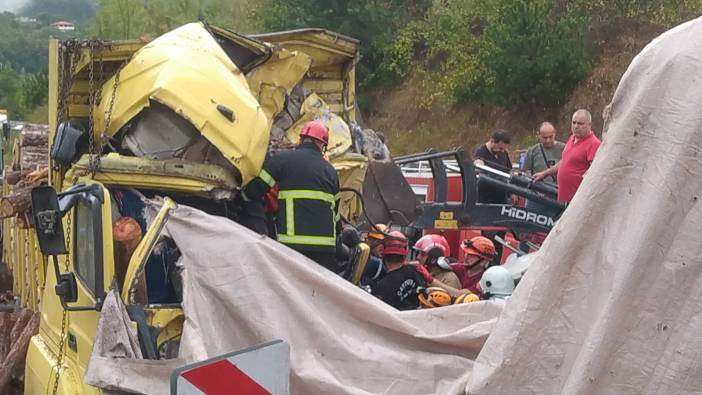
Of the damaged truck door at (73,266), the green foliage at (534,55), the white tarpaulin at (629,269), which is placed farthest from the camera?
the green foliage at (534,55)

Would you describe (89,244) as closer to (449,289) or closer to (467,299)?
(467,299)

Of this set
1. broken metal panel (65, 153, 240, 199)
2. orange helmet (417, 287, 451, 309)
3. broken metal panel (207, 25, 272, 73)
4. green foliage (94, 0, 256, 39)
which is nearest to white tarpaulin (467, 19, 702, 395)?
orange helmet (417, 287, 451, 309)

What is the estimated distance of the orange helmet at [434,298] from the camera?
510 centimetres

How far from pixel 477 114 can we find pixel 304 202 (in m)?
25.1

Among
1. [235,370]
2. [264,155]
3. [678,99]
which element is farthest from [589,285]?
[264,155]

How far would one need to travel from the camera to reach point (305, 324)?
421cm

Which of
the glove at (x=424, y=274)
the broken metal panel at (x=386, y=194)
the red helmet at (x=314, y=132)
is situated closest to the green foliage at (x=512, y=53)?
the broken metal panel at (x=386, y=194)

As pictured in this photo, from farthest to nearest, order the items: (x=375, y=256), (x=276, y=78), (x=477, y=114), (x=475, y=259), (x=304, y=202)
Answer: (x=477, y=114)
(x=475, y=259)
(x=375, y=256)
(x=276, y=78)
(x=304, y=202)

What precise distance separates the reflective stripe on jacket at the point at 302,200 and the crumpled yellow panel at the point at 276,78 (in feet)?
2.23

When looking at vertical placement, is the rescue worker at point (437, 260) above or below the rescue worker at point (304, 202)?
below

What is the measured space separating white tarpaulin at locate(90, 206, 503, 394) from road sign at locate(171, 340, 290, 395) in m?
0.42

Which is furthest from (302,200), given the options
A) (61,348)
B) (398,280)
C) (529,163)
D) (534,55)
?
(534,55)

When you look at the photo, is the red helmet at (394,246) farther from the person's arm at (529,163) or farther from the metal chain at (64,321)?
the person's arm at (529,163)

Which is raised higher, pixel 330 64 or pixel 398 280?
pixel 330 64
